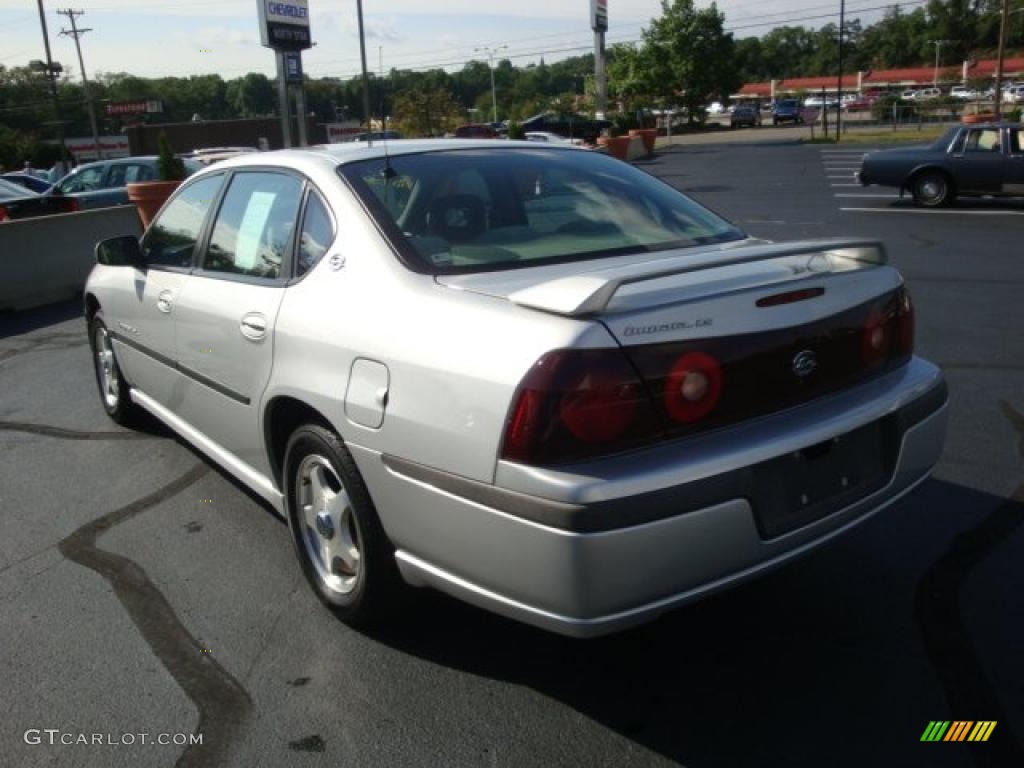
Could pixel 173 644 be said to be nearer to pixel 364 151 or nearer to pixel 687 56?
pixel 364 151

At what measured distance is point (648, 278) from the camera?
2.58m

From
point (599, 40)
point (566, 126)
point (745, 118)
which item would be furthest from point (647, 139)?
point (745, 118)

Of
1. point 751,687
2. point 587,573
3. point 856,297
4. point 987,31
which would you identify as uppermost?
point 987,31

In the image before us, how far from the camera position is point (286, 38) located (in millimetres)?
22297

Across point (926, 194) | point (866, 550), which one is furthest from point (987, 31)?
point (866, 550)

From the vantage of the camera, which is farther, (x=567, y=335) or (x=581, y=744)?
(x=581, y=744)

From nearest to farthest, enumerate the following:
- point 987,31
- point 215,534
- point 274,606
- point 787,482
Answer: point 787,482, point 274,606, point 215,534, point 987,31

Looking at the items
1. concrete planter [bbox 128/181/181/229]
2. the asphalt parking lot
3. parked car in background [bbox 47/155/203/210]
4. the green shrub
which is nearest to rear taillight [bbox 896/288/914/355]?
the asphalt parking lot

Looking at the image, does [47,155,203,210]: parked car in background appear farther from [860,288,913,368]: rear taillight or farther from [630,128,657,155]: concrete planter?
[630,128,657,155]: concrete planter

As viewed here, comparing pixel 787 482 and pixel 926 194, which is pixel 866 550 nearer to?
pixel 787 482

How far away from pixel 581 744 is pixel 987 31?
135 m

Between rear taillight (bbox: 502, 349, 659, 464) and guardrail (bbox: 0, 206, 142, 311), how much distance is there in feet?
32.0

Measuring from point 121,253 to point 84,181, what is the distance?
13.8 m

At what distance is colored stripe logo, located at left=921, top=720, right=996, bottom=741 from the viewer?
8.28ft
